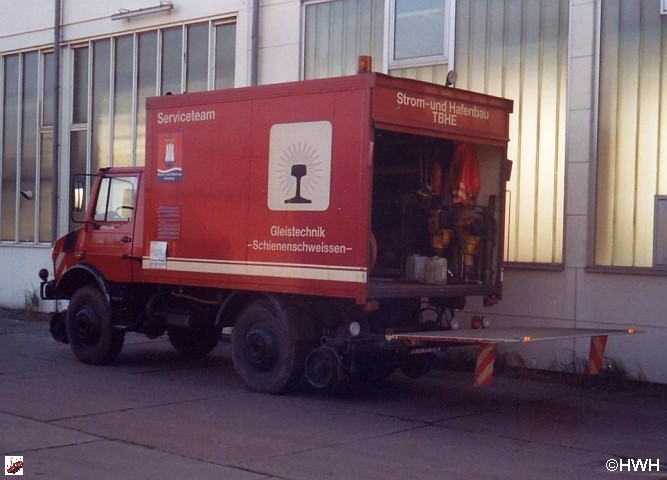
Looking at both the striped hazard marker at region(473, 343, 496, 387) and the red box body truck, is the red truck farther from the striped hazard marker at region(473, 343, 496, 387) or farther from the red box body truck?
the striped hazard marker at region(473, 343, 496, 387)

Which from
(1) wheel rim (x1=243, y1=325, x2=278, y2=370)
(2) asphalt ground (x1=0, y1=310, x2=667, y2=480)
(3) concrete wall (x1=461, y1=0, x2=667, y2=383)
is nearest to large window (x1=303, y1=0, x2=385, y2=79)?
(3) concrete wall (x1=461, y1=0, x2=667, y2=383)

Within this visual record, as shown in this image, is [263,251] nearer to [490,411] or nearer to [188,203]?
[188,203]

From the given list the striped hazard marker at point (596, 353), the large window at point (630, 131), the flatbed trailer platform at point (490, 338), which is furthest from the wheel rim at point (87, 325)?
the large window at point (630, 131)

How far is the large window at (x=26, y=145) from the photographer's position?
20.0 m

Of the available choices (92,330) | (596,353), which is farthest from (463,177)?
(92,330)

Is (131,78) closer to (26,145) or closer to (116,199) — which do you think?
Result: (26,145)

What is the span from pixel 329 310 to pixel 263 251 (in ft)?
3.06

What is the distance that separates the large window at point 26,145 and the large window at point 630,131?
11.5 m

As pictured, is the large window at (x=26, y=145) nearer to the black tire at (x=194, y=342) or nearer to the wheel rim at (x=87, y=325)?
the black tire at (x=194, y=342)

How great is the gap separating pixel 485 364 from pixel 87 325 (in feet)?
18.7

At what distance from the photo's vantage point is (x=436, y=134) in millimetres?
10672

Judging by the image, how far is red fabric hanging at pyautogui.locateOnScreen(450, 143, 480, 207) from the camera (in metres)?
11.4

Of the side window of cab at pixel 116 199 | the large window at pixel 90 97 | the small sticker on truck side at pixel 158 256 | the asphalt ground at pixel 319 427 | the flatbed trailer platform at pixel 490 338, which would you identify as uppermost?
the large window at pixel 90 97

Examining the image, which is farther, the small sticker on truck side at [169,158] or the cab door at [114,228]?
the cab door at [114,228]
